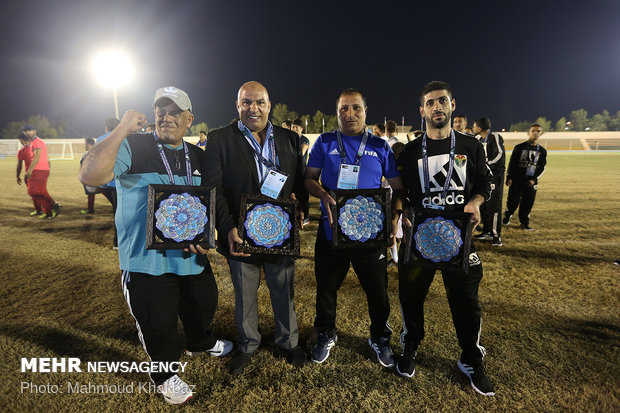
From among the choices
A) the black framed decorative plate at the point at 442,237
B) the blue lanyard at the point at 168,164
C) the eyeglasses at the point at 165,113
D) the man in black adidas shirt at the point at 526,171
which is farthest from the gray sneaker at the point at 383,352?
the man in black adidas shirt at the point at 526,171

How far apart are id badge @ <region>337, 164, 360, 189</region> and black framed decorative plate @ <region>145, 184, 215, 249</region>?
3.60 feet

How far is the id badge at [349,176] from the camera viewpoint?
267 centimetres

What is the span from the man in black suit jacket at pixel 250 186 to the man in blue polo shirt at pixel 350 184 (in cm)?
25

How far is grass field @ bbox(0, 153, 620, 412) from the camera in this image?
2438mm

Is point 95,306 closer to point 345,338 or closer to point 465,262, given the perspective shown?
point 345,338

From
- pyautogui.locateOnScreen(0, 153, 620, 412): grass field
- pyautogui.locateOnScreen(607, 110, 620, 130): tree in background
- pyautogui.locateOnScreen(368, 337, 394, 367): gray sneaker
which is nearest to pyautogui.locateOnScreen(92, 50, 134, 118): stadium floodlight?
pyautogui.locateOnScreen(0, 153, 620, 412): grass field

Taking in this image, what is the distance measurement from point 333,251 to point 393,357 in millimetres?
1178

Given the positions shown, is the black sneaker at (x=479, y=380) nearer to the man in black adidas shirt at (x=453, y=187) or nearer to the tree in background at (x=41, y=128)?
the man in black adidas shirt at (x=453, y=187)

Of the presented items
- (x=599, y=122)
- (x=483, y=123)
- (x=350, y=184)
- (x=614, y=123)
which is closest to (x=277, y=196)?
(x=350, y=184)

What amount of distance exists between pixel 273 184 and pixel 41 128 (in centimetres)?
9687

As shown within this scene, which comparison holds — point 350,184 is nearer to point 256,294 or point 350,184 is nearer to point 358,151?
point 358,151

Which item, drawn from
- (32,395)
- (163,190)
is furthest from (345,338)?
(32,395)

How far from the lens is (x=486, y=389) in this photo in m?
2.49

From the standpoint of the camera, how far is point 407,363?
107 inches
